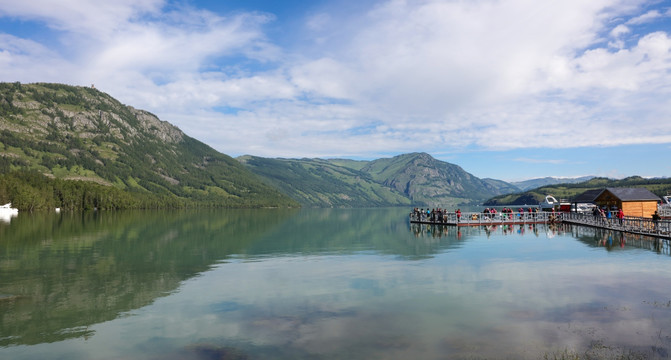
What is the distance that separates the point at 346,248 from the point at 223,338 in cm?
3337

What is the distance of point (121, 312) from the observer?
20.0 m

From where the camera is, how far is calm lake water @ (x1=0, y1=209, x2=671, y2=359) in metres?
14.9

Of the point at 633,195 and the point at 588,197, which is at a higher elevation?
the point at 633,195

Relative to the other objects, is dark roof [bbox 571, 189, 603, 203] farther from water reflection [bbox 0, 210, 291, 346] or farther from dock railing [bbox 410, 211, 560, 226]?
water reflection [bbox 0, 210, 291, 346]

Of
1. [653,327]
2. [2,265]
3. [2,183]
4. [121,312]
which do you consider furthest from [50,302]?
[2,183]

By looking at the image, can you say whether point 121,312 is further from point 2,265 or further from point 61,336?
point 2,265

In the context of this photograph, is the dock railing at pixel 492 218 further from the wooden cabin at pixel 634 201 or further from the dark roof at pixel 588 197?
the dark roof at pixel 588 197

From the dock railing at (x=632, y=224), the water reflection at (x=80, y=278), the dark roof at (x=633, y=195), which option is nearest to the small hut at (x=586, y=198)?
the dark roof at (x=633, y=195)

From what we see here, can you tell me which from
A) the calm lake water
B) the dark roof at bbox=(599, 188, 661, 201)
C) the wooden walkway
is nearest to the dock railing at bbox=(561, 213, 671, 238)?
the wooden walkway

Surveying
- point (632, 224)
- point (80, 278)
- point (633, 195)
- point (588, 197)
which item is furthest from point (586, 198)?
point (80, 278)

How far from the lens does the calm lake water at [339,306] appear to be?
14.9m

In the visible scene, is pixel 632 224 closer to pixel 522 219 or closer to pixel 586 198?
pixel 522 219

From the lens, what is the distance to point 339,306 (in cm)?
2073

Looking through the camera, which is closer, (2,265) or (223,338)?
(223,338)
